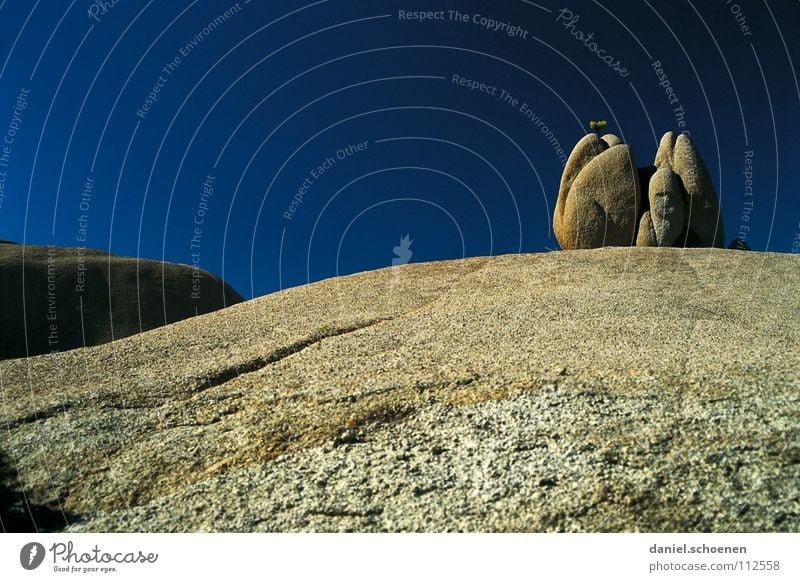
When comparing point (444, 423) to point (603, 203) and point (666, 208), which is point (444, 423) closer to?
point (603, 203)

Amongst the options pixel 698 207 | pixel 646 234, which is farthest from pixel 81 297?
pixel 698 207

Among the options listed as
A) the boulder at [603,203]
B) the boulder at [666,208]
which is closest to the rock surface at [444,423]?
the boulder at [666,208]

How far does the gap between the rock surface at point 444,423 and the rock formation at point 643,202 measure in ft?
30.1

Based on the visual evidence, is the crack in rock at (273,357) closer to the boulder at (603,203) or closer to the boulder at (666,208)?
the boulder at (603,203)

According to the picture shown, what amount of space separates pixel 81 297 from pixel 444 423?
106ft

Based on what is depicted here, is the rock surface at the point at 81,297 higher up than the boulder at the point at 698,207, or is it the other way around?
the boulder at the point at 698,207

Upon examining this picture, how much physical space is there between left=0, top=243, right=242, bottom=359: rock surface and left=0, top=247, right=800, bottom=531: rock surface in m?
20.3

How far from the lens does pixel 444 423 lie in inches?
309

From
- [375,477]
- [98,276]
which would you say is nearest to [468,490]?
[375,477]

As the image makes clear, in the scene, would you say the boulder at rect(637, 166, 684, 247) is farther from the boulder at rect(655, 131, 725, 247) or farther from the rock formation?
the boulder at rect(655, 131, 725, 247)

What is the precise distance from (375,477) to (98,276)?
35.1m

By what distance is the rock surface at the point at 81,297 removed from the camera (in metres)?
32.2

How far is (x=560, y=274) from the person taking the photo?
17812mm

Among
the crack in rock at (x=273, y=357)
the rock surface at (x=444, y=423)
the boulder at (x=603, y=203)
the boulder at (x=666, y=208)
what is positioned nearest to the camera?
the rock surface at (x=444, y=423)
